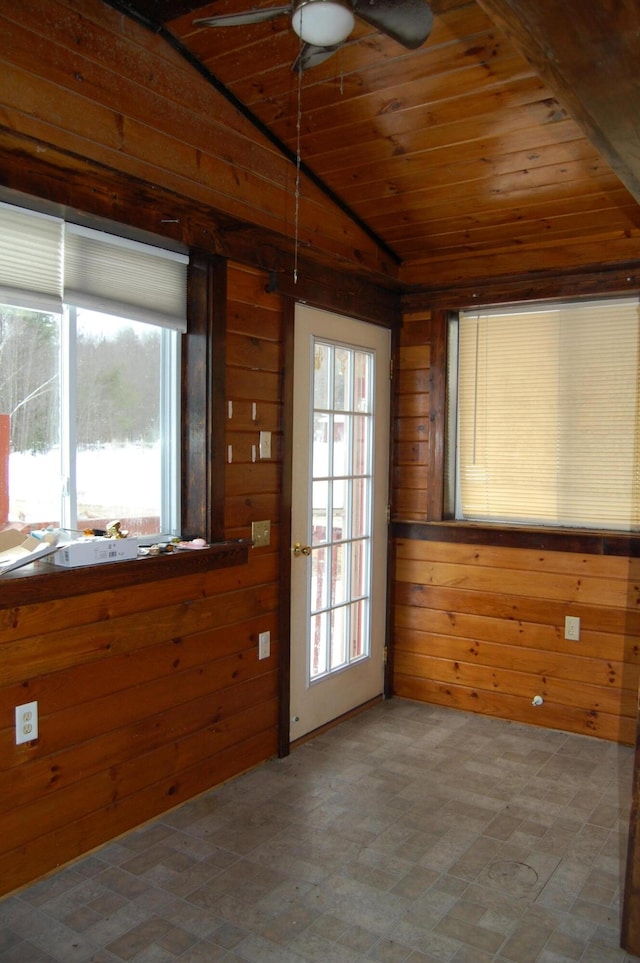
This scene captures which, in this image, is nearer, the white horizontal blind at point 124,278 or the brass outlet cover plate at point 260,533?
the white horizontal blind at point 124,278

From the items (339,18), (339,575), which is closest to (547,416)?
(339,575)

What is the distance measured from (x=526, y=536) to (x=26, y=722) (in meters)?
2.46

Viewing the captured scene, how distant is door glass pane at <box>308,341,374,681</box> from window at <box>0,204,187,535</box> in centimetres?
84

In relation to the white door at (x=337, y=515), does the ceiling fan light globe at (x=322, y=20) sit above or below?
above

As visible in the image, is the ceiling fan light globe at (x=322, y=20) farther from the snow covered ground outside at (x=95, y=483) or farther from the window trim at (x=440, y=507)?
the window trim at (x=440, y=507)

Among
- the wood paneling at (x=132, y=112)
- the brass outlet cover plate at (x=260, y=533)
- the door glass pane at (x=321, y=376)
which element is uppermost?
the wood paneling at (x=132, y=112)

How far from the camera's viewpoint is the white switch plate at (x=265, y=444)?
3084mm

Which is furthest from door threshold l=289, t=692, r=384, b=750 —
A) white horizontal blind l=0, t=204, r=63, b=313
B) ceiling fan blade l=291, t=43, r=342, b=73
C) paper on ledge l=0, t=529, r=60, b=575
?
ceiling fan blade l=291, t=43, r=342, b=73

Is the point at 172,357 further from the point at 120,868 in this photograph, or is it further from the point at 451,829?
the point at 451,829

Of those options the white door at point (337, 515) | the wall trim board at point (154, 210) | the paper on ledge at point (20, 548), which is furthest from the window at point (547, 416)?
the paper on ledge at point (20, 548)

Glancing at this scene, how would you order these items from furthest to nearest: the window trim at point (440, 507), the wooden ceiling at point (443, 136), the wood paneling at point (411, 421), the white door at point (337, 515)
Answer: the wood paneling at point (411, 421) < the window trim at point (440, 507) < the white door at point (337, 515) < the wooden ceiling at point (443, 136)

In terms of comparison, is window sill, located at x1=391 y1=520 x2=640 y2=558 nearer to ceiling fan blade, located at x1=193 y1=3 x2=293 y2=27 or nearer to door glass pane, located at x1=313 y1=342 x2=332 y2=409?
door glass pane, located at x1=313 y1=342 x2=332 y2=409

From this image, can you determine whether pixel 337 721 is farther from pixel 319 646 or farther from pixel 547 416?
pixel 547 416

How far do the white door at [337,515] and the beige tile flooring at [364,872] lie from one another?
1.40ft
